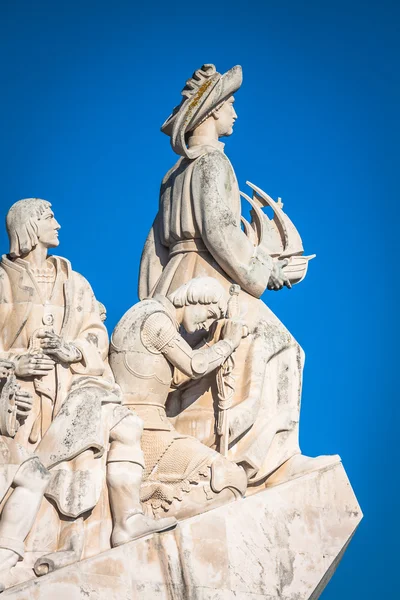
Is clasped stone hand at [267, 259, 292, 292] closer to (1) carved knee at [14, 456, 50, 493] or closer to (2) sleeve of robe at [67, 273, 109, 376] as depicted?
(2) sleeve of robe at [67, 273, 109, 376]

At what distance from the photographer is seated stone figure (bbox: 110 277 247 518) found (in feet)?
33.9

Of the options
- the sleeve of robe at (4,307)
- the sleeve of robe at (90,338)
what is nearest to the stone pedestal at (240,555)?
the sleeve of robe at (90,338)

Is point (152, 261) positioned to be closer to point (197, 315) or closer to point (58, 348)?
point (197, 315)

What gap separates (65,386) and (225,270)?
182 cm

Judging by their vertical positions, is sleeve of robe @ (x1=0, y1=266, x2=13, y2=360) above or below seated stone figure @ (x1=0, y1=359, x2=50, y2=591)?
above

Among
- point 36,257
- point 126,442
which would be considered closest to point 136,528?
point 126,442

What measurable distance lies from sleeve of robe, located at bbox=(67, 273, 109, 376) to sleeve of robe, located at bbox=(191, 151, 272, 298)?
3.82 ft

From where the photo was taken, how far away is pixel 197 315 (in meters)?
10.7

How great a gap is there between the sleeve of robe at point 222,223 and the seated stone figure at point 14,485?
228 cm

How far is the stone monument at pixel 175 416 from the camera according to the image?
967 centimetres

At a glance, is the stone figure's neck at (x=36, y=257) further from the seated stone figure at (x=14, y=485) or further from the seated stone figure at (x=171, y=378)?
the seated stone figure at (x=14, y=485)

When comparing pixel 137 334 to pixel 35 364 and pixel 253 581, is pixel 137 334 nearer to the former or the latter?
pixel 35 364

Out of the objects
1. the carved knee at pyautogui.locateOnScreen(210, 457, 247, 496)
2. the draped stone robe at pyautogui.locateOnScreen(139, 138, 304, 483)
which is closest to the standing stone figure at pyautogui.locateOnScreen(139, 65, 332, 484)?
the draped stone robe at pyautogui.locateOnScreen(139, 138, 304, 483)

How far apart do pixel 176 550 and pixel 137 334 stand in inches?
60.3
